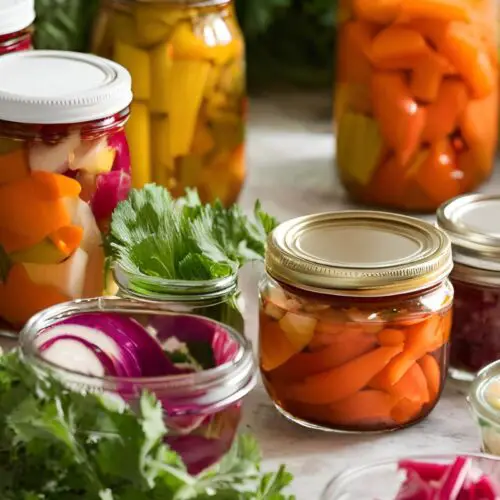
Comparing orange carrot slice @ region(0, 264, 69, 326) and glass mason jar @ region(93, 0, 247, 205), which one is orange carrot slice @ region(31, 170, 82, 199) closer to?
orange carrot slice @ region(0, 264, 69, 326)

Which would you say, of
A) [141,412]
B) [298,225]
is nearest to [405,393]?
[298,225]

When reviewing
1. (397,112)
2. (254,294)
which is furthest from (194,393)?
(397,112)

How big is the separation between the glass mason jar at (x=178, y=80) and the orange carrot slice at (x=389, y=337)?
40 cm

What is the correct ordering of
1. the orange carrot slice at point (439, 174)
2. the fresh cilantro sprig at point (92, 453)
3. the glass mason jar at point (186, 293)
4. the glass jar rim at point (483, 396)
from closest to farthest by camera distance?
the fresh cilantro sprig at point (92, 453) → the glass jar rim at point (483, 396) → the glass mason jar at point (186, 293) → the orange carrot slice at point (439, 174)

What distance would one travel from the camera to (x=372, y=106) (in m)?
1.34

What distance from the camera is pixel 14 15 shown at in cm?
115

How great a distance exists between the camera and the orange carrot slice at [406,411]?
973 mm

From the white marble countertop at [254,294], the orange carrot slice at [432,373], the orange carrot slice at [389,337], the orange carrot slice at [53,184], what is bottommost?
the white marble countertop at [254,294]

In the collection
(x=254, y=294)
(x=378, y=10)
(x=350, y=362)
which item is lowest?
(x=254, y=294)

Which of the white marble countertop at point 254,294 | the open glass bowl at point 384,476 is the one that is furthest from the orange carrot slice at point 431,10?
the open glass bowl at point 384,476

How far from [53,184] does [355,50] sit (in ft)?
1.42

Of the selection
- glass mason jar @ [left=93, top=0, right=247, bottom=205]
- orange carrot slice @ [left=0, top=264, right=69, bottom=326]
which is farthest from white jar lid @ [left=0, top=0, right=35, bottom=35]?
orange carrot slice @ [left=0, top=264, right=69, bottom=326]

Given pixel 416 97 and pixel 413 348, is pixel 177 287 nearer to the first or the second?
pixel 413 348

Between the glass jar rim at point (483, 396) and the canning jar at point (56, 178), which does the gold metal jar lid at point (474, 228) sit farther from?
the canning jar at point (56, 178)
